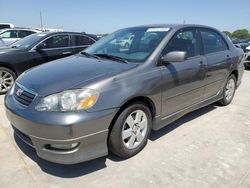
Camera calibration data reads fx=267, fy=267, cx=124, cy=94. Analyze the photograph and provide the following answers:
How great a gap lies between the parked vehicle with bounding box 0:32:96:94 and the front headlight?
3909 mm

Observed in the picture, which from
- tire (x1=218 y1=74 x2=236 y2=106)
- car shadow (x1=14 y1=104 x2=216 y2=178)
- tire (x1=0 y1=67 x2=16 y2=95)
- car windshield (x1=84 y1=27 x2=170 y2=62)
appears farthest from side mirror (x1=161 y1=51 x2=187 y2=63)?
tire (x1=0 y1=67 x2=16 y2=95)

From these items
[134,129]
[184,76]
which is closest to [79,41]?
[184,76]

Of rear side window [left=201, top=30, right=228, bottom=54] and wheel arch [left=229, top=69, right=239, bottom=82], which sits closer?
rear side window [left=201, top=30, right=228, bottom=54]

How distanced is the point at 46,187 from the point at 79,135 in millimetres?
619

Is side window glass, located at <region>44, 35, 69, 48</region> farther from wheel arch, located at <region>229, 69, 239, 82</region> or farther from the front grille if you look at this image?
wheel arch, located at <region>229, 69, 239, 82</region>

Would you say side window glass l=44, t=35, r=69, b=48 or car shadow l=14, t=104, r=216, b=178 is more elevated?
side window glass l=44, t=35, r=69, b=48

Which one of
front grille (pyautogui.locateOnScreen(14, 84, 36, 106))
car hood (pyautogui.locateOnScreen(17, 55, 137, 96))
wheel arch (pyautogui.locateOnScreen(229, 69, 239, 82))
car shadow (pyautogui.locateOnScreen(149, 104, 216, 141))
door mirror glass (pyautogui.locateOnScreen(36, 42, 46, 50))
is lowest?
car shadow (pyautogui.locateOnScreen(149, 104, 216, 141))

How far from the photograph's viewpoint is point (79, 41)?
748cm

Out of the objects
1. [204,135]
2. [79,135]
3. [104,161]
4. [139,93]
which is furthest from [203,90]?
[79,135]

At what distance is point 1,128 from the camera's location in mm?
4070

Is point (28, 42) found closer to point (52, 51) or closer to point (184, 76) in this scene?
Result: point (52, 51)

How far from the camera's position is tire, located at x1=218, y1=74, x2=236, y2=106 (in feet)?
16.9

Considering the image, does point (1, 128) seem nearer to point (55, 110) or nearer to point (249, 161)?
point (55, 110)

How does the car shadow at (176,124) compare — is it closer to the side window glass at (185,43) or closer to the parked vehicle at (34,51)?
the side window glass at (185,43)
